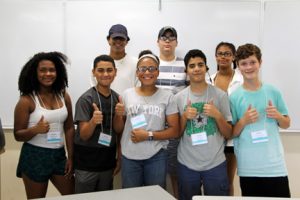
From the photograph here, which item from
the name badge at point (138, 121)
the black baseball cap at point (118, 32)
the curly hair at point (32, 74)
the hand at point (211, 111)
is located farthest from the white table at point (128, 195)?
the black baseball cap at point (118, 32)

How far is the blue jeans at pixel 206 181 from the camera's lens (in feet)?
7.13

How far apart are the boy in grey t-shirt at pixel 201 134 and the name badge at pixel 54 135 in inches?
37.6

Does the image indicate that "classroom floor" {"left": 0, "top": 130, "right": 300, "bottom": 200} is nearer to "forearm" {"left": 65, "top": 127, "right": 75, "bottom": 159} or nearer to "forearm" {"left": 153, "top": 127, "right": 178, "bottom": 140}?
"forearm" {"left": 65, "top": 127, "right": 75, "bottom": 159}

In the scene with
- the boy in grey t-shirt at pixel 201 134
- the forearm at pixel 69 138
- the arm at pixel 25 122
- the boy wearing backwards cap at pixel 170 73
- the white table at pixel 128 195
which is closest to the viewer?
the white table at pixel 128 195

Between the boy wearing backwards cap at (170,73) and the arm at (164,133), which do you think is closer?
the arm at (164,133)

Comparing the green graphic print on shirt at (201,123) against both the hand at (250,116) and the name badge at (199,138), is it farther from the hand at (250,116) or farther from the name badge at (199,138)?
the hand at (250,116)

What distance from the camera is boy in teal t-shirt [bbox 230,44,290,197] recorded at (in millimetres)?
2076

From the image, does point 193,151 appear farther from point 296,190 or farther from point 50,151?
point 296,190

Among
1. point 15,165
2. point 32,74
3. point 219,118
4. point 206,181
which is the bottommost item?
point 15,165

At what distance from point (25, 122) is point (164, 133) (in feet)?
3.49

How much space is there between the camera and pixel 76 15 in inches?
121

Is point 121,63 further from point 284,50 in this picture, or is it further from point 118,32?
point 284,50

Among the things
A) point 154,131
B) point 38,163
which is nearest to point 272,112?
point 154,131

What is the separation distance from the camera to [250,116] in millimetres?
2068
